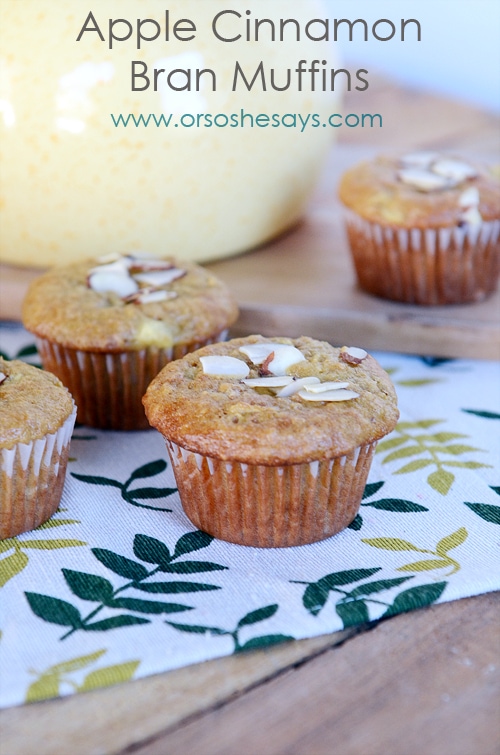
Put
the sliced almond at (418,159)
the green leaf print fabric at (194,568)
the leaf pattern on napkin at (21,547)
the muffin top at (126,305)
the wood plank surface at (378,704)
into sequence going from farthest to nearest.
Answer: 1. the sliced almond at (418,159)
2. the muffin top at (126,305)
3. the leaf pattern on napkin at (21,547)
4. the green leaf print fabric at (194,568)
5. the wood plank surface at (378,704)

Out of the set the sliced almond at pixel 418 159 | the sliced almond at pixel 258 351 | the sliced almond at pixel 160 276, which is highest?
the sliced almond at pixel 418 159

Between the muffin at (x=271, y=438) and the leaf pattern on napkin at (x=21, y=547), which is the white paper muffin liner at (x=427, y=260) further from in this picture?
the leaf pattern on napkin at (x=21, y=547)

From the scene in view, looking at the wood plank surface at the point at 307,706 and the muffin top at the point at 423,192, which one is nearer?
the wood plank surface at the point at 307,706

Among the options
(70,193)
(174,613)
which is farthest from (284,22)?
(174,613)

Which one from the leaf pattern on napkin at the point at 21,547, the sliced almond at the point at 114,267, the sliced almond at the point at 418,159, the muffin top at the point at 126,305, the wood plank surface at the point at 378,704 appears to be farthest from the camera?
the sliced almond at the point at 418,159

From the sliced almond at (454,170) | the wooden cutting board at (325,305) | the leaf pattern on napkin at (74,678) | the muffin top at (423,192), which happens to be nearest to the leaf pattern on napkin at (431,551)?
the leaf pattern on napkin at (74,678)

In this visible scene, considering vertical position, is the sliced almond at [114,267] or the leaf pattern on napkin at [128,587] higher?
the sliced almond at [114,267]
